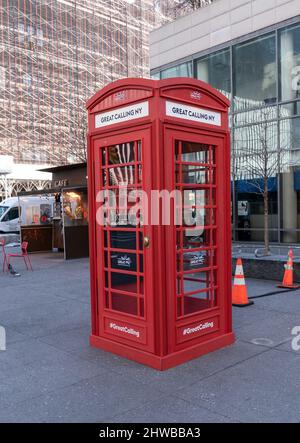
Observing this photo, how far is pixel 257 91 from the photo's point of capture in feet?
51.7

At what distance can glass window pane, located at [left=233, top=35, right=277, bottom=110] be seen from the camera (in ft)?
49.9

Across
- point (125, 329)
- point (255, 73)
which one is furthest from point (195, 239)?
point (255, 73)

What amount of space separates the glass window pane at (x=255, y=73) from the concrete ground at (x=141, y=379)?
1061 cm

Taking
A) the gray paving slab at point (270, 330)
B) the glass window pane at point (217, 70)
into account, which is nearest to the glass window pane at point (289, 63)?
the glass window pane at point (217, 70)

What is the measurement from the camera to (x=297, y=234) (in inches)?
567

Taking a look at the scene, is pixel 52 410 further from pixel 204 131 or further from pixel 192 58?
pixel 192 58

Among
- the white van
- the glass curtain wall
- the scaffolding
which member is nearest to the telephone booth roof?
the glass curtain wall

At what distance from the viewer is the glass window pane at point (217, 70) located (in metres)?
16.8

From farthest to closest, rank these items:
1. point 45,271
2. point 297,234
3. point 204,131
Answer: point 297,234, point 45,271, point 204,131

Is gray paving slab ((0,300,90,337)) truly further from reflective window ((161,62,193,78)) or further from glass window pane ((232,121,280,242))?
reflective window ((161,62,193,78))

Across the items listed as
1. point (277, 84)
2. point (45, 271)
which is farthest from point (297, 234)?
point (45, 271)

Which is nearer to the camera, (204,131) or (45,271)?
(204,131)

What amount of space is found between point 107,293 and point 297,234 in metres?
10.6

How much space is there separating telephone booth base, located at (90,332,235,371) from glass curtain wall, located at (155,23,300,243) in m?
9.28
